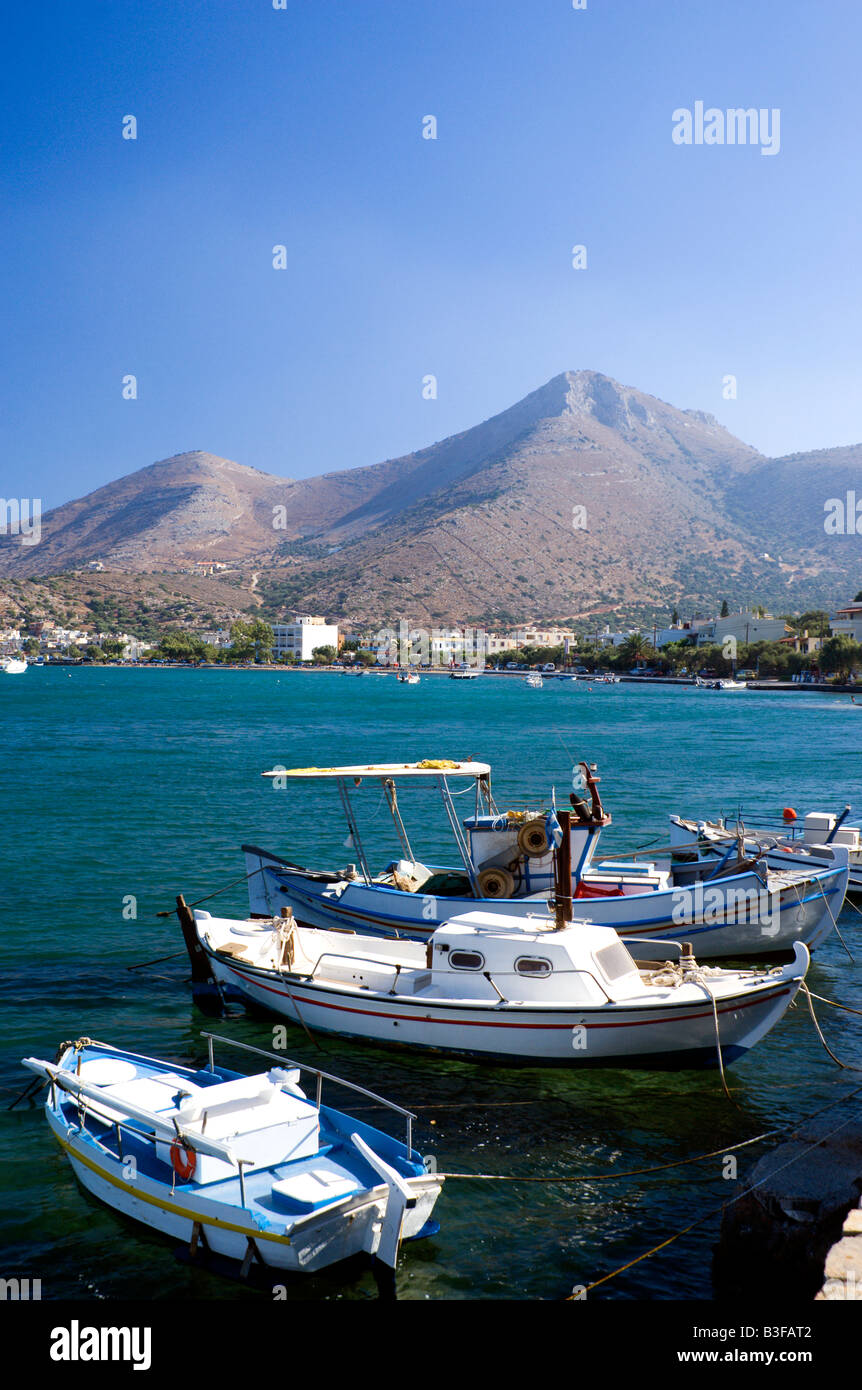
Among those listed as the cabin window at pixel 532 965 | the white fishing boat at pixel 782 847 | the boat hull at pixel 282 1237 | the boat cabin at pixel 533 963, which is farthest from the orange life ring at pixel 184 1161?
the white fishing boat at pixel 782 847

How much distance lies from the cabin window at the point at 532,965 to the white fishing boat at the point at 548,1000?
0.05 ft

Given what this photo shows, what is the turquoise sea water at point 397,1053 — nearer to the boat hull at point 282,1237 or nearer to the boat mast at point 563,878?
the boat hull at point 282,1237

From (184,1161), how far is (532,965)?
18.7 feet

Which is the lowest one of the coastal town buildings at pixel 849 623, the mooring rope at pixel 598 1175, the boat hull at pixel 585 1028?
the mooring rope at pixel 598 1175

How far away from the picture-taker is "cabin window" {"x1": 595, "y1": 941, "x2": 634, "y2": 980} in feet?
43.5

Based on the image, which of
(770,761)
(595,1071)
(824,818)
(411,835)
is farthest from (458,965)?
(770,761)

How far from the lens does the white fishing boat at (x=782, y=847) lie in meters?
20.0

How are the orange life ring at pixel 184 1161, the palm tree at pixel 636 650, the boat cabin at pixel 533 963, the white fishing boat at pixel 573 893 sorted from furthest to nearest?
the palm tree at pixel 636 650, the white fishing boat at pixel 573 893, the boat cabin at pixel 533 963, the orange life ring at pixel 184 1161

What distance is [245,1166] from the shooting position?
910 centimetres

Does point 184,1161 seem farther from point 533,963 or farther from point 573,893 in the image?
point 573,893

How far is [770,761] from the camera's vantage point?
53219 millimetres

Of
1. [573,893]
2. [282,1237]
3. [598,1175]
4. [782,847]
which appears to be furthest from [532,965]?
[782,847]

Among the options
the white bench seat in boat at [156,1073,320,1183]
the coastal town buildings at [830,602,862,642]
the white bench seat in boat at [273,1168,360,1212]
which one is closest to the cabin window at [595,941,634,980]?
the white bench seat in boat at [156,1073,320,1183]
